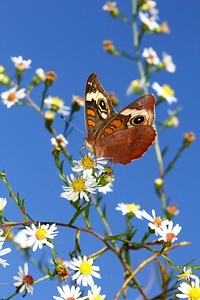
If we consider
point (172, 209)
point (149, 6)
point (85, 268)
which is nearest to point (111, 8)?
point (149, 6)

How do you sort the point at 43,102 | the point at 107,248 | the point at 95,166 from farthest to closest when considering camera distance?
the point at 43,102, the point at 107,248, the point at 95,166

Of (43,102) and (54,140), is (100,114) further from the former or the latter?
(43,102)

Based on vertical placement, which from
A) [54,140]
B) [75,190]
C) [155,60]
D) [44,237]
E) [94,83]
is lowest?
[44,237]

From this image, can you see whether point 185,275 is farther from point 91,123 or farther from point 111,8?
point 111,8

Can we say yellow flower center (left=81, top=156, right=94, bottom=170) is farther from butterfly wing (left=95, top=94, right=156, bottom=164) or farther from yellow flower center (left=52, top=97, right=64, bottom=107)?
yellow flower center (left=52, top=97, right=64, bottom=107)

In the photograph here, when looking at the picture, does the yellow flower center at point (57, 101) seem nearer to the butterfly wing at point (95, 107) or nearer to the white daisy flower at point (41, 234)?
the butterfly wing at point (95, 107)

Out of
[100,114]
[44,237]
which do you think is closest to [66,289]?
[44,237]

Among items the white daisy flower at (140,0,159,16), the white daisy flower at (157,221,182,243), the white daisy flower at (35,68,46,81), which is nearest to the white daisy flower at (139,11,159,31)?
the white daisy flower at (140,0,159,16)
